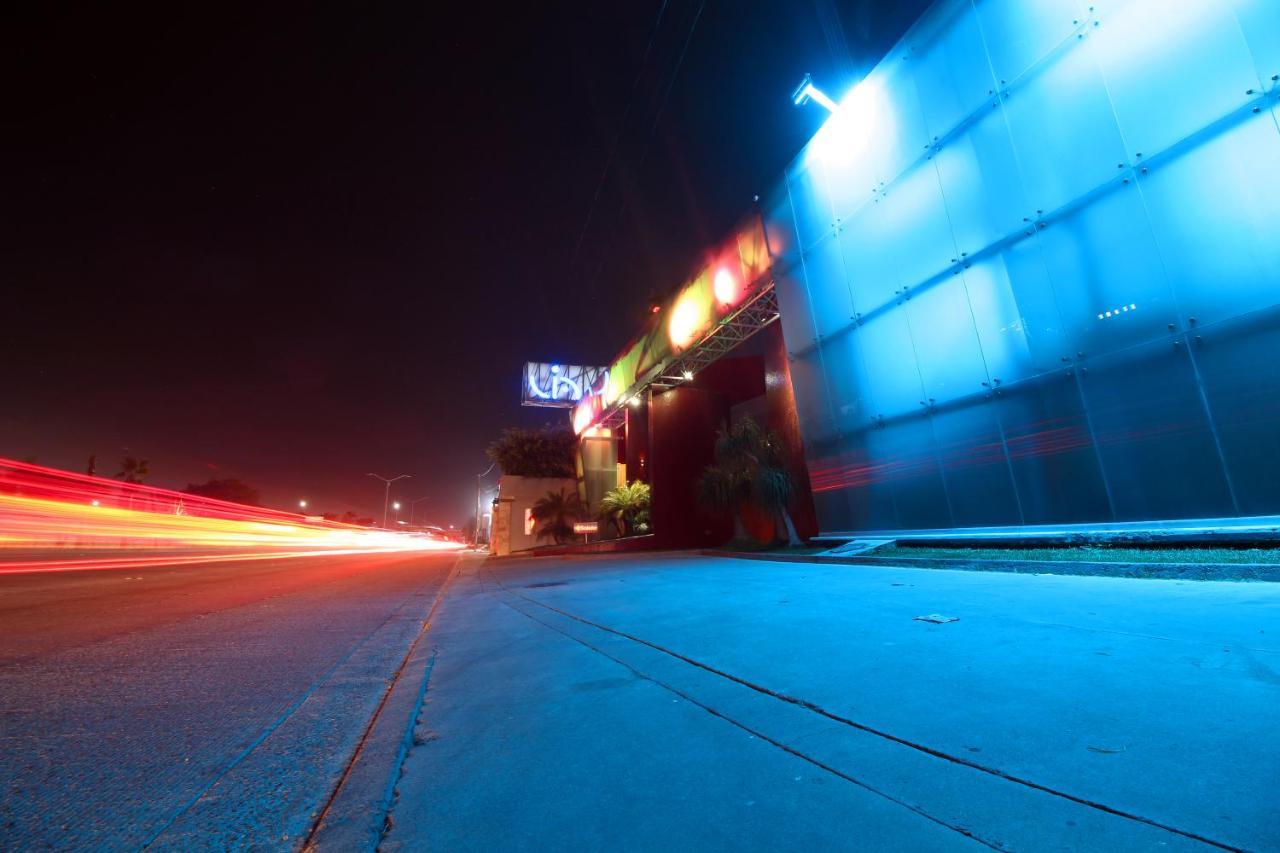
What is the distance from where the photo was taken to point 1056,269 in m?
7.91

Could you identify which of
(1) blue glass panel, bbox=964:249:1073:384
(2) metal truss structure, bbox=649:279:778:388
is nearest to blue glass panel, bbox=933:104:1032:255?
(1) blue glass panel, bbox=964:249:1073:384

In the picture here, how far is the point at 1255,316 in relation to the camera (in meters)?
6.08

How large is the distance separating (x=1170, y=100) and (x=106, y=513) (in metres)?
45.3

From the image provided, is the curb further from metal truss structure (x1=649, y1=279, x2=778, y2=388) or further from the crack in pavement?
metal truss structure (x1=649, y1=279, x2=778, y2=388)

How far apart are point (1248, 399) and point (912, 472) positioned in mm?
4664

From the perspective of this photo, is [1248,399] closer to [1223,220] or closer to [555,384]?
[1223,220]

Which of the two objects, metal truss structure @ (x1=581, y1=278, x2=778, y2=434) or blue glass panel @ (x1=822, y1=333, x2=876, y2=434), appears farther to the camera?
metal truss structure @ (x1=581, y1=278, x2=778, y2=434)

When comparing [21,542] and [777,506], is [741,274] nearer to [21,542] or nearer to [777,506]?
[777,506]

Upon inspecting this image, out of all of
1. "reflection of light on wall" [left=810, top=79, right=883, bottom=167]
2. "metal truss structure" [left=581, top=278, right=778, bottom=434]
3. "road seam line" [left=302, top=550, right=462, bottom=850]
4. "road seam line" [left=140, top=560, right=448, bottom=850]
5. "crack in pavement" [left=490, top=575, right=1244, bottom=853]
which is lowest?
"crack in pavement" [left=490, top=575, right=1244, bottom=853]

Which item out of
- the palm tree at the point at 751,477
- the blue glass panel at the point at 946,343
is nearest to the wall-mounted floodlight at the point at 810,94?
the blue glass panel at the point at 946,343

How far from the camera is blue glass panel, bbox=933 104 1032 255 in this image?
28.0 ft

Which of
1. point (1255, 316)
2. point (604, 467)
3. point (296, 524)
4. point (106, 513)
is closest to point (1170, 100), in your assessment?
point (1255, 316)

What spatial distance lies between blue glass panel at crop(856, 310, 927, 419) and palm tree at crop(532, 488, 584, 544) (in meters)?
22.0

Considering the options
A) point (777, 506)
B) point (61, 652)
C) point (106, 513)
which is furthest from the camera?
point (106, 513)
